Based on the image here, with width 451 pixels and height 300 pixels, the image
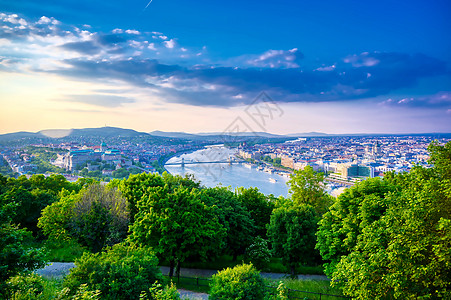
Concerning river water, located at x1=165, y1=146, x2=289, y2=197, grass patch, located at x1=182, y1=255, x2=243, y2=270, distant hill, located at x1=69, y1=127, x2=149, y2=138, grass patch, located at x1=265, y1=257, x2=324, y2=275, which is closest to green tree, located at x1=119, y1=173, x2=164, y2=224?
grass patch, located at x1=182, y1=255, x2=243, y2=270

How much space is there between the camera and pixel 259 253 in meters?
15.3

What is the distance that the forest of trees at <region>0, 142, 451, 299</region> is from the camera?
21.6ft

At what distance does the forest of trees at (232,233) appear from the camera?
658 centimetres

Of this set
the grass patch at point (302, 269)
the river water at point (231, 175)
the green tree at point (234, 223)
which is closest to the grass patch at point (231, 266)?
the grass patch at point (302, 269)

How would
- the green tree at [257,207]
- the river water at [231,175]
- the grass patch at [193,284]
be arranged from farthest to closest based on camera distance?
the river water at [231,175] → the green tree at [257,207] → the grass patch at [193,284]

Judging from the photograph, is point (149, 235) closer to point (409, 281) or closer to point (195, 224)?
point (195, 224)

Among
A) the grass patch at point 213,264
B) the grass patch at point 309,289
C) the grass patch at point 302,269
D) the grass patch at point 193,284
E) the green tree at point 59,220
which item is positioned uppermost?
the green tree at point 59,220

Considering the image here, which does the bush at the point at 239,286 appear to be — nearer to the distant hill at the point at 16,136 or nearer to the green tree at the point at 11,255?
the green tree at the point at 11,255

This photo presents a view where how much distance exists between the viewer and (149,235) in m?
12.2

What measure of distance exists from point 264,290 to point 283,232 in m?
8.05

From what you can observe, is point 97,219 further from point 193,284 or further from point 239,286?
point 239,286

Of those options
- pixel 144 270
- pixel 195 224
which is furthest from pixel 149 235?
pixel 144 270

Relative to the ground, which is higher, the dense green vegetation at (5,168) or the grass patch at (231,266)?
the dense green vegetation at (5,168)

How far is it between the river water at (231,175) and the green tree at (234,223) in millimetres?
22436
